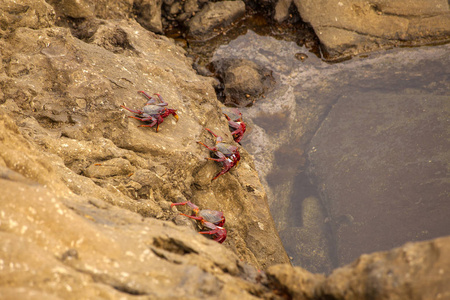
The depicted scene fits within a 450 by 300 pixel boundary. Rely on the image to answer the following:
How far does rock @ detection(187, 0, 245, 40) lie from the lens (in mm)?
7234

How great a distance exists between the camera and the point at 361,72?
6508 millimetres

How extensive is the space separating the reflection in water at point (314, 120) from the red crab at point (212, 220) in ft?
5.00

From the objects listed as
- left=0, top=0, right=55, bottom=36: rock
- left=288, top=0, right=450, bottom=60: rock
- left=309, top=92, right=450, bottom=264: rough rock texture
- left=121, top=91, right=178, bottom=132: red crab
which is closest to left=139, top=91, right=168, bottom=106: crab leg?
left=121, top=91, right=178, bottom=132: red crab

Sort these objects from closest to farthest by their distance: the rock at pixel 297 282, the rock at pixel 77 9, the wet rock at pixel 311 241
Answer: the rock at pixel 297 282 → the wet rock at pixel 311 241 → the rock at pixel 77 9

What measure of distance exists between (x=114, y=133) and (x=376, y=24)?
5043mm

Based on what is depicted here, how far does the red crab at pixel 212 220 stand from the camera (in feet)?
12.7

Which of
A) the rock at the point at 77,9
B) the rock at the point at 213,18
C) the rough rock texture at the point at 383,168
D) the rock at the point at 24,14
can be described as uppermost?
the rock at the point at 24,14

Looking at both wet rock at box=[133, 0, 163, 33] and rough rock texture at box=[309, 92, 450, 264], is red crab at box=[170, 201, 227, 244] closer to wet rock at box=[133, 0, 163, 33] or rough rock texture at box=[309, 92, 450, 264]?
rough rock texture at box=[309, 92, 450, 264]

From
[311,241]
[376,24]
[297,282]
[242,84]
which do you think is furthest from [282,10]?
[297,282]

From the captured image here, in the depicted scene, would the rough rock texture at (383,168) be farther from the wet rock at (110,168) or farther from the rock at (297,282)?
the wet rock at (110,168)

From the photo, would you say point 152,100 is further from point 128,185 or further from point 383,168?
point 383,168

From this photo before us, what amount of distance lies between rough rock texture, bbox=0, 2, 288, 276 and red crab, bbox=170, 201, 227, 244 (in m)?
0.18

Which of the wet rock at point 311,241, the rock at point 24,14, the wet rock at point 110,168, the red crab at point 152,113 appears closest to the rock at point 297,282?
the wet rock at point 110,168

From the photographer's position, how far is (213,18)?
285 inches
